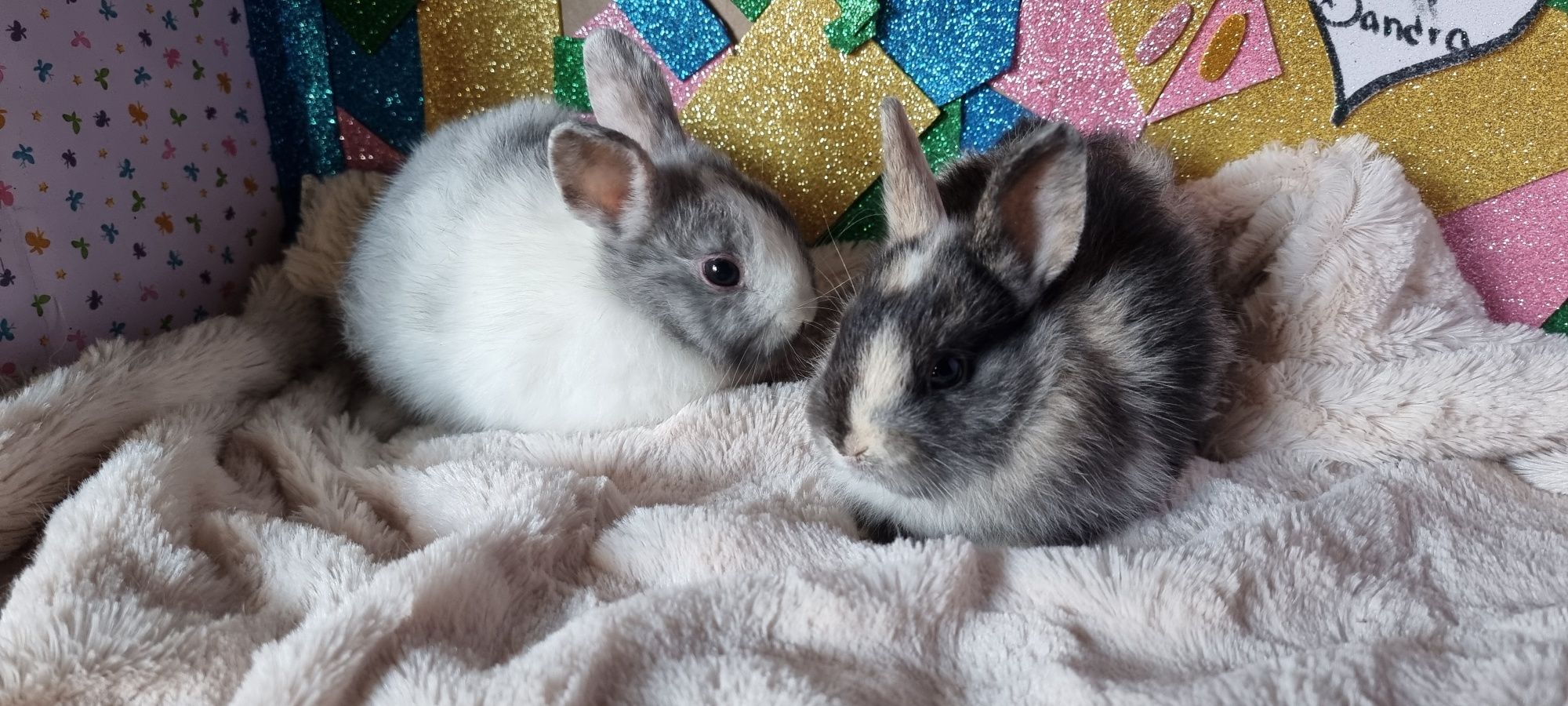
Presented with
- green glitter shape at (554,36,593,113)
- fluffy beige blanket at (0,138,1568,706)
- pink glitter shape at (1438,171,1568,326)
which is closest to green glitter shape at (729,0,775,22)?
green glitter shape at (554,36,593,113)

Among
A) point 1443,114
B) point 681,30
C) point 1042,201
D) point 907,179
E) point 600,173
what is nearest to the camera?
point 1042,201

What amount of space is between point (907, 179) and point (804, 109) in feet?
2.33

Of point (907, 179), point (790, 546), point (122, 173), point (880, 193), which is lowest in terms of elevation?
point (790, 546)

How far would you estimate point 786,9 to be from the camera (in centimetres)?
193

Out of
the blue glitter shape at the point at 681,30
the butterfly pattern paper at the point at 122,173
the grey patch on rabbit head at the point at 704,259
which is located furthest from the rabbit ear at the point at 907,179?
the butterfly pattern paper at the point at 122,173

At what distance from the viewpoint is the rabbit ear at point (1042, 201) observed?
3.83ft

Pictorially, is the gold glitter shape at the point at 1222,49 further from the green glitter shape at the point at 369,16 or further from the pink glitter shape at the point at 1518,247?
the green glitter shape at the point at 369,16

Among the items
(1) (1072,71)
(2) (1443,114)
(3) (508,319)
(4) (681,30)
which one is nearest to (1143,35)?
(1) (1072,71)

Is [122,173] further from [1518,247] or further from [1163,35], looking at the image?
[1518,247]

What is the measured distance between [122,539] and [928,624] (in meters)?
1.07

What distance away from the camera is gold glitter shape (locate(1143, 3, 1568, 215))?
1640 millimetres

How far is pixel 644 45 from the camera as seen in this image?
2029 millimetres

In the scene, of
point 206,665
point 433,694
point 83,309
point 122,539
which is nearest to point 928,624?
point 433,694

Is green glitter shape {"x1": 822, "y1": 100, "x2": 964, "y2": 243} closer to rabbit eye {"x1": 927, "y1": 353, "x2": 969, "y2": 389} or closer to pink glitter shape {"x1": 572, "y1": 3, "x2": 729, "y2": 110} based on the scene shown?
pink glitter shape {"x1": 572, "y1": 3, "x2": 729, "y2": 110}
